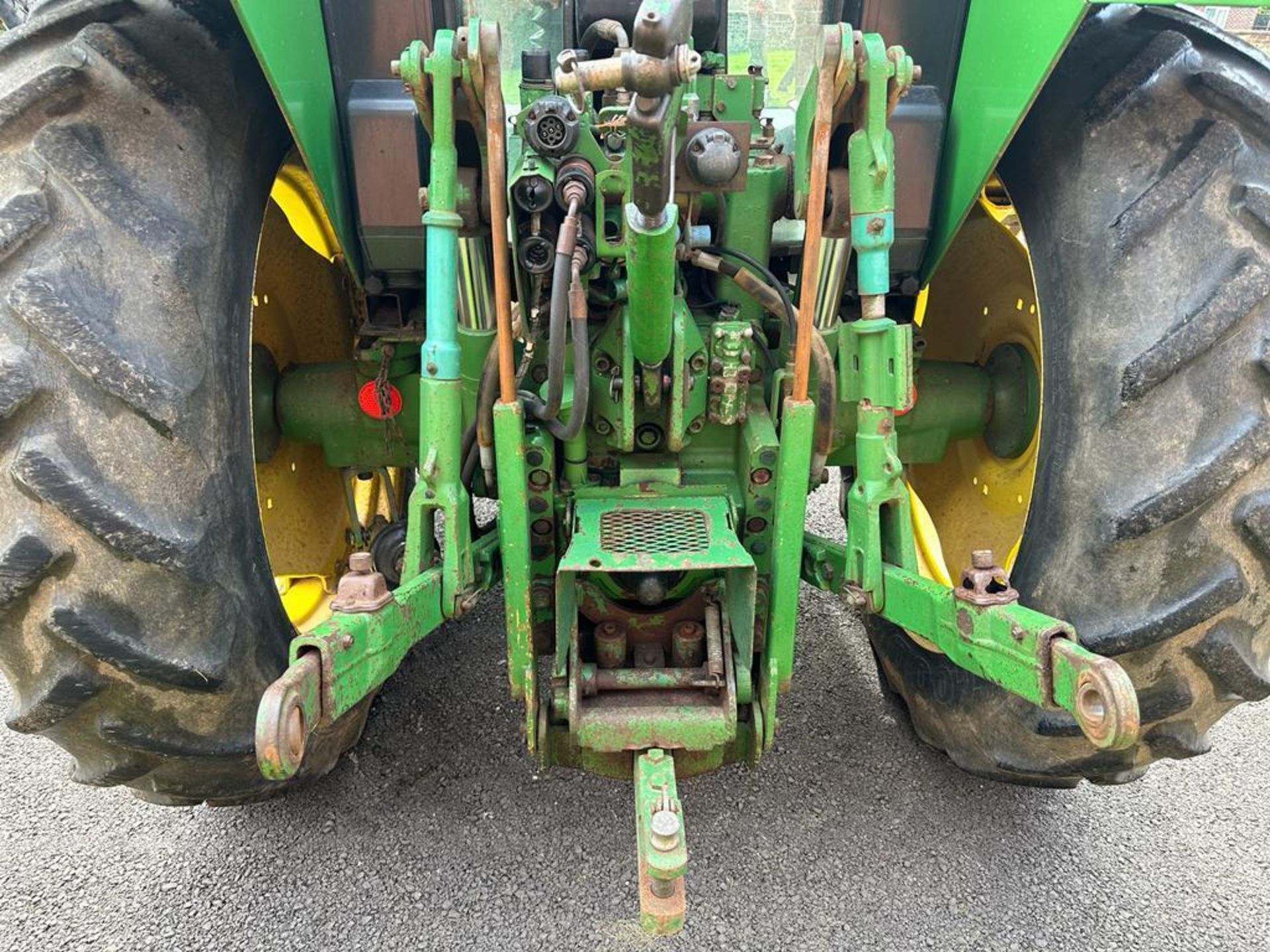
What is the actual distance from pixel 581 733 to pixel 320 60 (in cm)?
141

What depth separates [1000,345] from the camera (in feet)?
7.16

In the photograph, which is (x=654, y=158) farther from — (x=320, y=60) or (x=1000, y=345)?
(x=1000, y=345)

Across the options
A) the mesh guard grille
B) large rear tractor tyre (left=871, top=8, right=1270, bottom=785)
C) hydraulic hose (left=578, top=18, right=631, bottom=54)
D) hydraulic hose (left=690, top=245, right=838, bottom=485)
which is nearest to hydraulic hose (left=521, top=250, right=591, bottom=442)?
the mesh guard grille

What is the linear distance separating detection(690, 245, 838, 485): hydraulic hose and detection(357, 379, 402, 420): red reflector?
33.4 inches

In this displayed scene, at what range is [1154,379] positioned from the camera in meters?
1.41

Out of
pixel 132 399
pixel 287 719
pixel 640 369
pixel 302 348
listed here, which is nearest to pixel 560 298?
pixel 640 369

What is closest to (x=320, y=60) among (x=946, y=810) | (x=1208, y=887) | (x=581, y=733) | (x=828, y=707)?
(x=581, y=733)

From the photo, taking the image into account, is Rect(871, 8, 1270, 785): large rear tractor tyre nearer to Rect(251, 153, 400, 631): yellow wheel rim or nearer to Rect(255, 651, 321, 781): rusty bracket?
Rect(255, 651, 321, 781): rusty bracket

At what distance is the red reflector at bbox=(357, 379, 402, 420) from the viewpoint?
2.11 m

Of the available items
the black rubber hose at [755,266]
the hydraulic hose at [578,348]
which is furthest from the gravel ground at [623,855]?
the black rubber hose at [755,266]

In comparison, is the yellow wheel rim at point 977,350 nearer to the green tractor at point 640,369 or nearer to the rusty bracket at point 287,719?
the green tractor at point 640,369

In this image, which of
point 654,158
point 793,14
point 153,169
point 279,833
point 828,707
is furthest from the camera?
point 828,707

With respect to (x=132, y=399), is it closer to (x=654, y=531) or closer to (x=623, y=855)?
(x=654, y=531)

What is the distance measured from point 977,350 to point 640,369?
A: 1064mm
